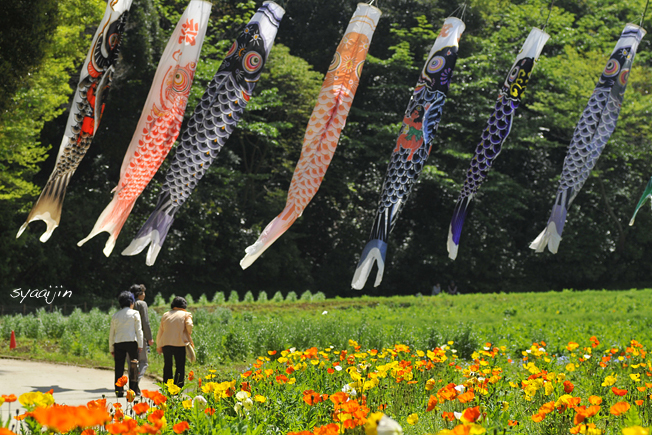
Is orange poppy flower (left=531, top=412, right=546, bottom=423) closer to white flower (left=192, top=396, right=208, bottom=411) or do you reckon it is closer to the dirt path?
white flower (left=192, top=396, right=208, bottom=411)

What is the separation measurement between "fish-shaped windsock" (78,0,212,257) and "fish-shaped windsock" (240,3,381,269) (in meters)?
1.46

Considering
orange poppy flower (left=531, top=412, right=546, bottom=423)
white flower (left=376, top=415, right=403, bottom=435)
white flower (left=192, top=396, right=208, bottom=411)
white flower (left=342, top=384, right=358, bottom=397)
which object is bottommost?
white flower (left=342, top=384, right=358, bottom=397)

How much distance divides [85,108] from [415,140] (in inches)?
146

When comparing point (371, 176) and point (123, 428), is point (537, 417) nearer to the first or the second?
point (123, 428)

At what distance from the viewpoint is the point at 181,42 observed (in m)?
7.00

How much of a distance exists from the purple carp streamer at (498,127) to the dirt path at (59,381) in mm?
4560

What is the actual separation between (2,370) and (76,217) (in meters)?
13.2

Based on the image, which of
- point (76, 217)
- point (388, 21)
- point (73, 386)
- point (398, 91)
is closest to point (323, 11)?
point (388, 21)

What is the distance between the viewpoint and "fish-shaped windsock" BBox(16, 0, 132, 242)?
6836 mm

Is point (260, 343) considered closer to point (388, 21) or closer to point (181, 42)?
point (181, 42)

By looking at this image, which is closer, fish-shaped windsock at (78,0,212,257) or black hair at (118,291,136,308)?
fish-shaped windsock at (78,0,212,257)

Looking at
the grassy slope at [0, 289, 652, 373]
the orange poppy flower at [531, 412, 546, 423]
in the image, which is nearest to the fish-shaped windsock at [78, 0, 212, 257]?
the grassy slope at [0, 289, 652, 373]

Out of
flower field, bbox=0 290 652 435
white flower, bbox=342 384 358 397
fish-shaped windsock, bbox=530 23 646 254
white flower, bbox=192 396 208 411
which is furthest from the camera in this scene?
fish-shaped windsock, bbox=530 23 646 254
